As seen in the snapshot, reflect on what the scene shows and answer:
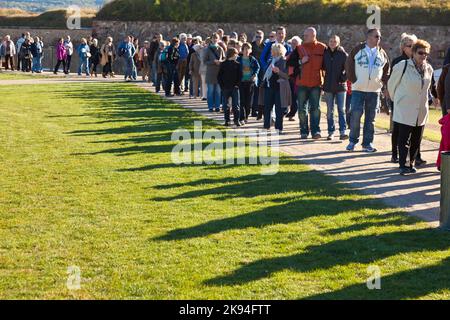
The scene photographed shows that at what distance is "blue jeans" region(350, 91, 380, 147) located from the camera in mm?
15078

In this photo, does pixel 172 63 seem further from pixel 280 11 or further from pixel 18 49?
pixel 280 11

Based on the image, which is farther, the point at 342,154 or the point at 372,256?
the point at 342,154

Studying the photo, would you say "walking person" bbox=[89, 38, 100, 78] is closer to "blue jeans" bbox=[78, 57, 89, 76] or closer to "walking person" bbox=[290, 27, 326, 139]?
"blue jeans" bbox=[78, 57, 89, 76]

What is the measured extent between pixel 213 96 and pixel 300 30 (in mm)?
24392

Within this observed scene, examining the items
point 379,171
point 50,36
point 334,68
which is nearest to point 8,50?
point 50,36

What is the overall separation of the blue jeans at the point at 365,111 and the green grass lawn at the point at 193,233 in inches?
70.7

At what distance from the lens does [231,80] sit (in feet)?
62.1

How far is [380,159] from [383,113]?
36.3 ft

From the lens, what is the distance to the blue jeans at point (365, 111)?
15.1 metres

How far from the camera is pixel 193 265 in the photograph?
7.75 m

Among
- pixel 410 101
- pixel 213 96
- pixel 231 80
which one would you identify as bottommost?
pixel 213 96
